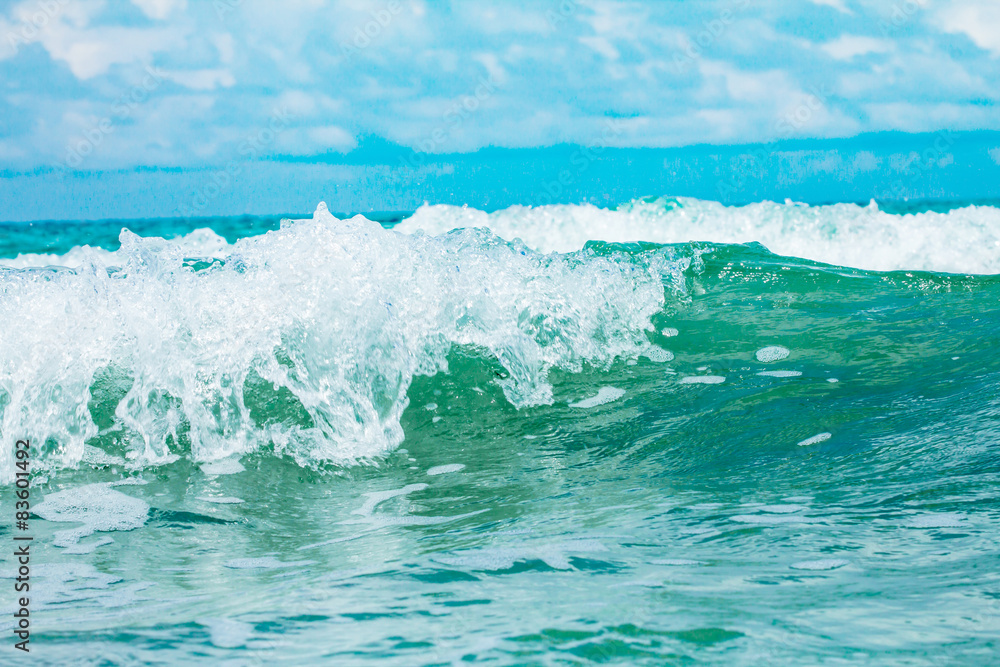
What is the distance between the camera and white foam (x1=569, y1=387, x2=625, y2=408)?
15.2ft

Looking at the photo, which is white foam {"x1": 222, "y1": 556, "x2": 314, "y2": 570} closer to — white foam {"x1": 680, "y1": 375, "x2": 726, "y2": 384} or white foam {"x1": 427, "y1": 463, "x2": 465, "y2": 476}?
white foam {"x1": 427, "y1": 463, "x2": 465, "y2": 476}

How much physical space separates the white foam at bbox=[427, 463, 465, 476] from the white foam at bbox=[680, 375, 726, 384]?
1819 mm

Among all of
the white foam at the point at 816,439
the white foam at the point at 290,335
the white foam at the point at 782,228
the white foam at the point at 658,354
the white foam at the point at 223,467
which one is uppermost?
the white foam at the point at 782,228

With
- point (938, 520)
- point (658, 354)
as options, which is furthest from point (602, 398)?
point (938, 520)

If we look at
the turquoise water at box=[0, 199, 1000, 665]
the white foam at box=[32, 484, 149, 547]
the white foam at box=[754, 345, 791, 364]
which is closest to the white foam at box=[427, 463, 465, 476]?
the turquoise water at box=[0, 199, 1000, 665]

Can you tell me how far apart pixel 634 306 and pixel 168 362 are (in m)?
3.40

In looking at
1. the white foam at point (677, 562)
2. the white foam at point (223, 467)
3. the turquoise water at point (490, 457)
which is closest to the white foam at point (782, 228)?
the turquoise water at point (490, 457)

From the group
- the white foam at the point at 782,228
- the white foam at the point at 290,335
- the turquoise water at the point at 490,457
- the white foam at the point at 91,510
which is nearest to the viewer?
the turquoise water at the point at 490,457

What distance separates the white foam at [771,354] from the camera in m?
5.36

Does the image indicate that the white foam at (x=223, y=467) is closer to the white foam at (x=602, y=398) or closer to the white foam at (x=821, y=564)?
the white foam at (x=602, y=398)

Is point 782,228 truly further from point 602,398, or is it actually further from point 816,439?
point 816,439

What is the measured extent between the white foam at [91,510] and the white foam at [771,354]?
12.7 feet

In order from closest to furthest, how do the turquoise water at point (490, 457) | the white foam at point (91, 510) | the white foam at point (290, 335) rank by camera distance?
1. the turquoise water at point (490, 457)
2. the white foam at point (91, 510)
3. the white foam at point (290, 335)

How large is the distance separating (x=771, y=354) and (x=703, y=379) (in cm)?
74
